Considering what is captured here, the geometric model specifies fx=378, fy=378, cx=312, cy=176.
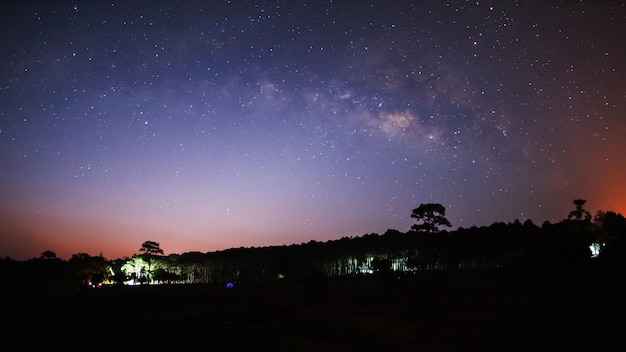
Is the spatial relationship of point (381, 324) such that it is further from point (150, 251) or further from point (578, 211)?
point (150, 251)

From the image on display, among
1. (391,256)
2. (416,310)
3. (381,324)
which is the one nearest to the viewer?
(381,324)

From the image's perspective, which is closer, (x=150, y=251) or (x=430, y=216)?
(x=430, y=216)

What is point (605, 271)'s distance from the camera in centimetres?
2197

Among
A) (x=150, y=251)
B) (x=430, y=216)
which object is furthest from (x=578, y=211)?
(x=150, y=251)

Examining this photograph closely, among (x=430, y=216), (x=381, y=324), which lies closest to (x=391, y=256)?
(x=430, y=216)

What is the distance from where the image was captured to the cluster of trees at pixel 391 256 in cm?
3256

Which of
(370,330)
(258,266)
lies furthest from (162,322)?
(258,266)

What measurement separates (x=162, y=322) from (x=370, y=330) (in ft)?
36.8

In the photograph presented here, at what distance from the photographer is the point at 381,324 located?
16359mm

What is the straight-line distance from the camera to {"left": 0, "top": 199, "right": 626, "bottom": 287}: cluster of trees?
107 feet

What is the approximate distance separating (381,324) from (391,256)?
1857 inches

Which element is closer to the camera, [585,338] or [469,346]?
[585,338]

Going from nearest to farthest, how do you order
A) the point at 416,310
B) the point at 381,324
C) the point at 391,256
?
the point at 381,324 < the point at 416,310 < the point at 391,256

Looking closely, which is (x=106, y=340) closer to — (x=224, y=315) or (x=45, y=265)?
(x=224, y=315)
